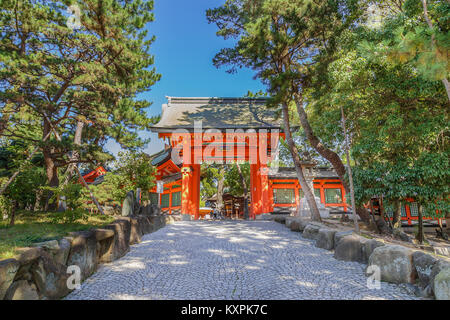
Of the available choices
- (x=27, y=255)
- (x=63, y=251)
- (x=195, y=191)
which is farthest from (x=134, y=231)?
(x=195, y=191)

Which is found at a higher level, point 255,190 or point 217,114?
point 217,114

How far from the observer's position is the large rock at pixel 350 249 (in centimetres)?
340

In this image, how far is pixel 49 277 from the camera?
7.13 feet

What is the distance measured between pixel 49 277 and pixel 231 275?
1.99m

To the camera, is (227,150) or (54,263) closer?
(54,263)

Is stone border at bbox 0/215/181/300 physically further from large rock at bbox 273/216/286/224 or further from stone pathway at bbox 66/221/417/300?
large rock at bbox 273/216/286/224

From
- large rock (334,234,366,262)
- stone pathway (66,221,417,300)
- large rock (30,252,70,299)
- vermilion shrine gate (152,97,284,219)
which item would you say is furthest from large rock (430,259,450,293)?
vermilion shrine gate (152,97,284,219)

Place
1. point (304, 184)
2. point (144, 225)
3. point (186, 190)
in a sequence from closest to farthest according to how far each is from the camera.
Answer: point (144, 225), point (304, 184), point (186, 190)

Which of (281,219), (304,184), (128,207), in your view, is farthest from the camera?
(281,219)

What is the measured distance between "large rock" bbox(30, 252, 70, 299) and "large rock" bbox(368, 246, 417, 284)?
3.54 metres

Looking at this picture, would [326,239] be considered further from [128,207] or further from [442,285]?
[128,207]

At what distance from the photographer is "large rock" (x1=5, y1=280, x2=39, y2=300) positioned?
1.83 meters
